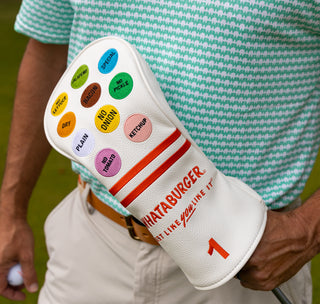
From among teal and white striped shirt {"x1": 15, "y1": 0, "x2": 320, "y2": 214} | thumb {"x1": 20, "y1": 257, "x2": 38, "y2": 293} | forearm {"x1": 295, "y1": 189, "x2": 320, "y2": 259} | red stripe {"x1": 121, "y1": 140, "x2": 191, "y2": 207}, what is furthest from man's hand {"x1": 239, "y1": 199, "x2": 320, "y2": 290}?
thumb {"x1": 20, "y1": 257, "x2": 38, "y2": 293}

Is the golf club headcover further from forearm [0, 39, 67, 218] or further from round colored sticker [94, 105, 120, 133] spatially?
forearm [0, 39, 67, 218]

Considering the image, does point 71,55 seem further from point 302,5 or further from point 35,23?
point 302,5

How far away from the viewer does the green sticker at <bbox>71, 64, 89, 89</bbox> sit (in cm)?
97

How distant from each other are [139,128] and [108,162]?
7 centimetres

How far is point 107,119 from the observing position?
0.90 metres

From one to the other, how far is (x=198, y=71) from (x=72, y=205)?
55 cm

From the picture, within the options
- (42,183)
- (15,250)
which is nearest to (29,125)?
(15,250)

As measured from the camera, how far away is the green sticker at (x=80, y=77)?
0.97m

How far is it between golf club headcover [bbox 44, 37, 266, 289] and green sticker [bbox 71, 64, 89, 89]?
0.02 meters

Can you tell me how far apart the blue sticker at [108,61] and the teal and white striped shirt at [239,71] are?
8 centimetres

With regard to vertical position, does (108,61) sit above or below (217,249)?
Answer: above

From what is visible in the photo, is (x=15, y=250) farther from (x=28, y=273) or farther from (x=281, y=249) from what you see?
(x=281, y=249)

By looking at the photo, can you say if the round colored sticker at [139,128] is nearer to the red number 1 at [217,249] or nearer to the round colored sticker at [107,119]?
the round colored sticker at [107,119]

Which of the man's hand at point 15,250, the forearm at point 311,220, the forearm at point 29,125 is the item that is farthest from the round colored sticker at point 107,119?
the man's hand at point 15,250
